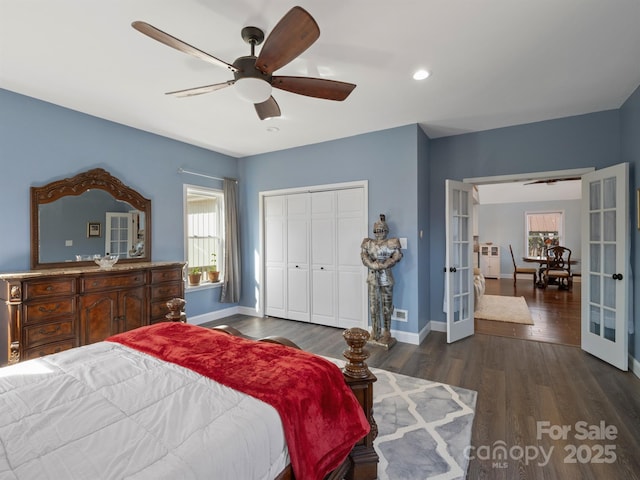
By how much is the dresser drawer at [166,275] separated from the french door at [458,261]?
3.26m

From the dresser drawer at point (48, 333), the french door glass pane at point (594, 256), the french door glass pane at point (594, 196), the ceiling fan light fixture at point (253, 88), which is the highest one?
the ceiling fan light fixture at point (253, 88)

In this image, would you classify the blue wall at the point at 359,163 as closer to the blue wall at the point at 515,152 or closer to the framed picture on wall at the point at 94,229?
the blue wall at the point at 515,152

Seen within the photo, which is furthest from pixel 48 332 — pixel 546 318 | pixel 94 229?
pixel 546 318

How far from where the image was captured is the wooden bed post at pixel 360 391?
161 centimetres

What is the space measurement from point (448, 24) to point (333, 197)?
2676mm

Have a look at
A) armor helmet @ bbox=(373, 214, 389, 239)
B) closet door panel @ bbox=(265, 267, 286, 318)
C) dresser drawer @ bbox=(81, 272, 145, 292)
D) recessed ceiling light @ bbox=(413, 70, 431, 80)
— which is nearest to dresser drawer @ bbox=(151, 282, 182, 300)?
dresser drawer @ bbox=(81, 272, 145, 292)

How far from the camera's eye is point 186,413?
1.13m

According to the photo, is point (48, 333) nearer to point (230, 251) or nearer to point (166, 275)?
point (166, 275)

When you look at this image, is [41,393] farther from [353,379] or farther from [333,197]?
[333,197]

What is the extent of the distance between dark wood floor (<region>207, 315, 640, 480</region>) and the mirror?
6.50ft

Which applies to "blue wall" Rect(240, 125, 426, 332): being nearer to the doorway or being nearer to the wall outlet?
the wall outlet

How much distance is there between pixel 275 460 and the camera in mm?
1147

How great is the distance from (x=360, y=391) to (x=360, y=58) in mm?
2345

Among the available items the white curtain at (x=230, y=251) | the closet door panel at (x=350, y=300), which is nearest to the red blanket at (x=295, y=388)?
the closet door panel at (x=350, y=300)
